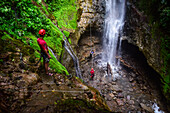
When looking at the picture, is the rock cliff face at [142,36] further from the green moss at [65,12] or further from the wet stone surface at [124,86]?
the green moss at [65,12]

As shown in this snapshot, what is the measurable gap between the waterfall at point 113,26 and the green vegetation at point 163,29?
4.26 m

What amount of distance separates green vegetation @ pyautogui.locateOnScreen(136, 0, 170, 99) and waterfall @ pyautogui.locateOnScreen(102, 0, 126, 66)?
14.0 ft

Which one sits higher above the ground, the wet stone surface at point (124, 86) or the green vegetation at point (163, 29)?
the green vegetation at point (163, 29)

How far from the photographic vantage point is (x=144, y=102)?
324 inches

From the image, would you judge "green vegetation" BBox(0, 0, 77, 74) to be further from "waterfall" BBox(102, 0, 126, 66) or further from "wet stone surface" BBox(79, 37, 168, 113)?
"waterfall" BBox(102, 0, 126, 66)

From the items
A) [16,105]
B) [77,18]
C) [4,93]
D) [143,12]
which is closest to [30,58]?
[4,93]

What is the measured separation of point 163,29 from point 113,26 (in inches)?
241

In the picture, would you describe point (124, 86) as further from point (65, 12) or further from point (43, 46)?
point (65, 12)

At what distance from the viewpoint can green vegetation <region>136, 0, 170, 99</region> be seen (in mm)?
7176

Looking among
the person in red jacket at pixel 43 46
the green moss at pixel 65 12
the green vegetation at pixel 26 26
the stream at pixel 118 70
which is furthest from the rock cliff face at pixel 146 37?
the person in red jacket at pixel 43 46

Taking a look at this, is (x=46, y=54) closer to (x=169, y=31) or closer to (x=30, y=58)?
(x=30, y=58)

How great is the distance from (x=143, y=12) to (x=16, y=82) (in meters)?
11.6

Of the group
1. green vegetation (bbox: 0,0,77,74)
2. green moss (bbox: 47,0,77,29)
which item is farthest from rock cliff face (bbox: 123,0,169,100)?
A: green vegetation (bbox: 0,0,77,74)

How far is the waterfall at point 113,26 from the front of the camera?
489 inches
